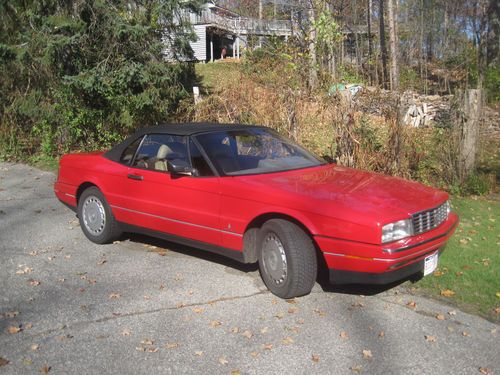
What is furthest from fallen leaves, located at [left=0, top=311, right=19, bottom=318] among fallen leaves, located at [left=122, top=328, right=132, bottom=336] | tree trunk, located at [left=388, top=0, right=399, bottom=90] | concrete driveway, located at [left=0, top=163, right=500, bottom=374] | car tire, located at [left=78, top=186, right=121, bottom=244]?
tree trunk, located at [left=388, top=0, right=399, bottom=90]

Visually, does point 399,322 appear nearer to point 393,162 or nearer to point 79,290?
point 79,290

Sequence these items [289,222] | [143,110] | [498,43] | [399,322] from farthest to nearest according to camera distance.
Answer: [498,43] < [143,110] < [289,222] < [399,322]

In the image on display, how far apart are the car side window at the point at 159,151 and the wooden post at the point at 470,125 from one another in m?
4.96

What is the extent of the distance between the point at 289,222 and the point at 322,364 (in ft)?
4.25

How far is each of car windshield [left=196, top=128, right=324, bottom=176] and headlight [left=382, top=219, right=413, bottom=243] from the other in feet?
4.88

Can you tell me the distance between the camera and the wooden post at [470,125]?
8.09 metres

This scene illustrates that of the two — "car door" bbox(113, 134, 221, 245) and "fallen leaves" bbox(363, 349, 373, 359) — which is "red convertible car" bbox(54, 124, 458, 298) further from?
"fallen leaves" bbox(363, 349, 373, 359)

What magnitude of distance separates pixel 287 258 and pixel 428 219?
123cm

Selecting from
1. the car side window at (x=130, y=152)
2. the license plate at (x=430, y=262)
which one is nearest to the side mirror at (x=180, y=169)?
the car side window at (x=130, y=152)

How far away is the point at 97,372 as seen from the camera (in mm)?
3316

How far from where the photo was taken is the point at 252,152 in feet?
17.8

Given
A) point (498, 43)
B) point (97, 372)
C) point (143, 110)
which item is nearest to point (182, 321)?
point (97, 372)

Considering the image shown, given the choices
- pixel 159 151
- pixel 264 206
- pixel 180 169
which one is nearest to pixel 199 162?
pixel 180 169

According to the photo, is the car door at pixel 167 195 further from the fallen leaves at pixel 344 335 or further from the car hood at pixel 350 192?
the fallen leaves at pixel 344 335
